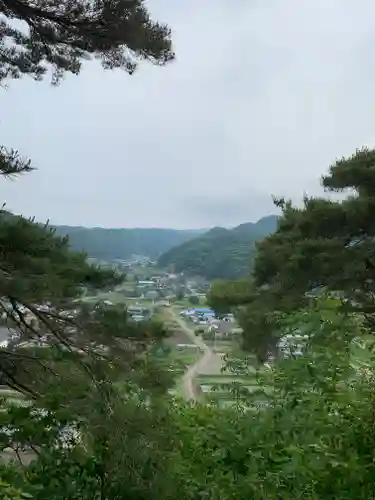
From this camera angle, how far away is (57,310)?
298 cm

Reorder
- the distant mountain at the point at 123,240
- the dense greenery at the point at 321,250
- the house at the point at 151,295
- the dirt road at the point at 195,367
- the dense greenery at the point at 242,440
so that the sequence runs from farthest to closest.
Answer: the dense greenery at the point at 321,250 < the house at the point at 151,295 < the distant mountain at the point at 123,240 < the dirt road at the point at 195,367 < the dense greenery at the point at 242,440

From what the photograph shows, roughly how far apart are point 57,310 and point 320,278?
4457 millimetres

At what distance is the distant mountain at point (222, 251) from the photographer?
7.77m

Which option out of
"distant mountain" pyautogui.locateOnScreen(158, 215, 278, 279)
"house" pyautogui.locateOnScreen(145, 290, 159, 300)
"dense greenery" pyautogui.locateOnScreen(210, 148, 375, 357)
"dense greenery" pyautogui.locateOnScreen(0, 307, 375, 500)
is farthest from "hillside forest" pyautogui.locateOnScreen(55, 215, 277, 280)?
"dense greenery" pyautogui.locateOnScreen(0, 307, 375, 500)

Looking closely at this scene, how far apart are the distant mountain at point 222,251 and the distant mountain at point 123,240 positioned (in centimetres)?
17

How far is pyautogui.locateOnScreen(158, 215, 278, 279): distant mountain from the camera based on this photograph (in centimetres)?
777

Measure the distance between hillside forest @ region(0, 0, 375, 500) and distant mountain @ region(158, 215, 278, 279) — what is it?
4.21 metres

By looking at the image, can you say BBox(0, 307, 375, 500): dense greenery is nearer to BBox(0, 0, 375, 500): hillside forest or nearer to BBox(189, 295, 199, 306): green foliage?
BBox(0, 0, 375, 500): hillside forest

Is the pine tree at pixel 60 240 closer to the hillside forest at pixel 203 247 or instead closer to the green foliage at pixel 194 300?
the green foliage at pixel 194 300

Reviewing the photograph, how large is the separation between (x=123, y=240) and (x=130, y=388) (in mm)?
3747

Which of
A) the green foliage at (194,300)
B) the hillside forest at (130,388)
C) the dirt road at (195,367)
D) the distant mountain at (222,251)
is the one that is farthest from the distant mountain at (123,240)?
the dirt road at (195,367)

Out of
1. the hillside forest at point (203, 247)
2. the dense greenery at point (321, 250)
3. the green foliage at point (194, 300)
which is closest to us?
the green foliage at point (194, 300)

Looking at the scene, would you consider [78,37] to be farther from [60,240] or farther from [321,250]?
[321,250]

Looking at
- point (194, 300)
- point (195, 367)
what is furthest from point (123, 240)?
point (195, 367)
